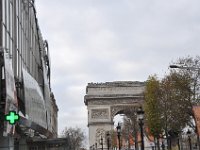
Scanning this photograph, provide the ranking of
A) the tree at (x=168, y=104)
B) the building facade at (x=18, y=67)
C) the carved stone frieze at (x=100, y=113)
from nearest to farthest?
the building facade at (x=18, y=67), the tree at (x=168, y=104), the carved stone frieze at (x=100, y=113)

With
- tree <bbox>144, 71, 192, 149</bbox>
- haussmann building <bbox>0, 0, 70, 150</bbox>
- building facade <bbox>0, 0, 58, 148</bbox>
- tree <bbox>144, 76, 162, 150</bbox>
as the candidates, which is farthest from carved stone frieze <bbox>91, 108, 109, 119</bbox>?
building facade <bbox>0, 0, 58, 148</bbox>

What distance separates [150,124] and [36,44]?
1969 centimetres

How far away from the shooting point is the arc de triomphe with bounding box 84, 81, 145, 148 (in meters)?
138

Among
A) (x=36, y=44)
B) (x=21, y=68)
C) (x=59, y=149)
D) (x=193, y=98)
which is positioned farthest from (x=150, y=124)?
(x=21, y=68)

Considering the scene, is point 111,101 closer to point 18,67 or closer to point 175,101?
point 175,101

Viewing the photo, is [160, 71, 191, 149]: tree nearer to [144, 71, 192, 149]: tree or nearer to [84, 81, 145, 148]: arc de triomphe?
[144, 71, 192, 149]: tree

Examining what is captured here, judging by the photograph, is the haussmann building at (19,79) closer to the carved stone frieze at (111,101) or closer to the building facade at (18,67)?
the building facade at (18,67)

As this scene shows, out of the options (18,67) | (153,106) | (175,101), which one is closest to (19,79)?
(18,67)

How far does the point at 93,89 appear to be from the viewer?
143 meters

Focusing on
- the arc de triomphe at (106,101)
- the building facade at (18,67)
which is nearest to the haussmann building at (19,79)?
the building facade at (18,67)

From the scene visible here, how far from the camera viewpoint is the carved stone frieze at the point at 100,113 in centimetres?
13981

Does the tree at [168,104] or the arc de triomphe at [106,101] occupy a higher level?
the arc de triomphe at [106,101]

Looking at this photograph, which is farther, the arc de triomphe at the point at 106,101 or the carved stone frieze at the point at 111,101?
the carved stone frieze at the point at 111,101

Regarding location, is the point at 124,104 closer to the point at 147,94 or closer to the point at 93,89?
the point at 93,89
